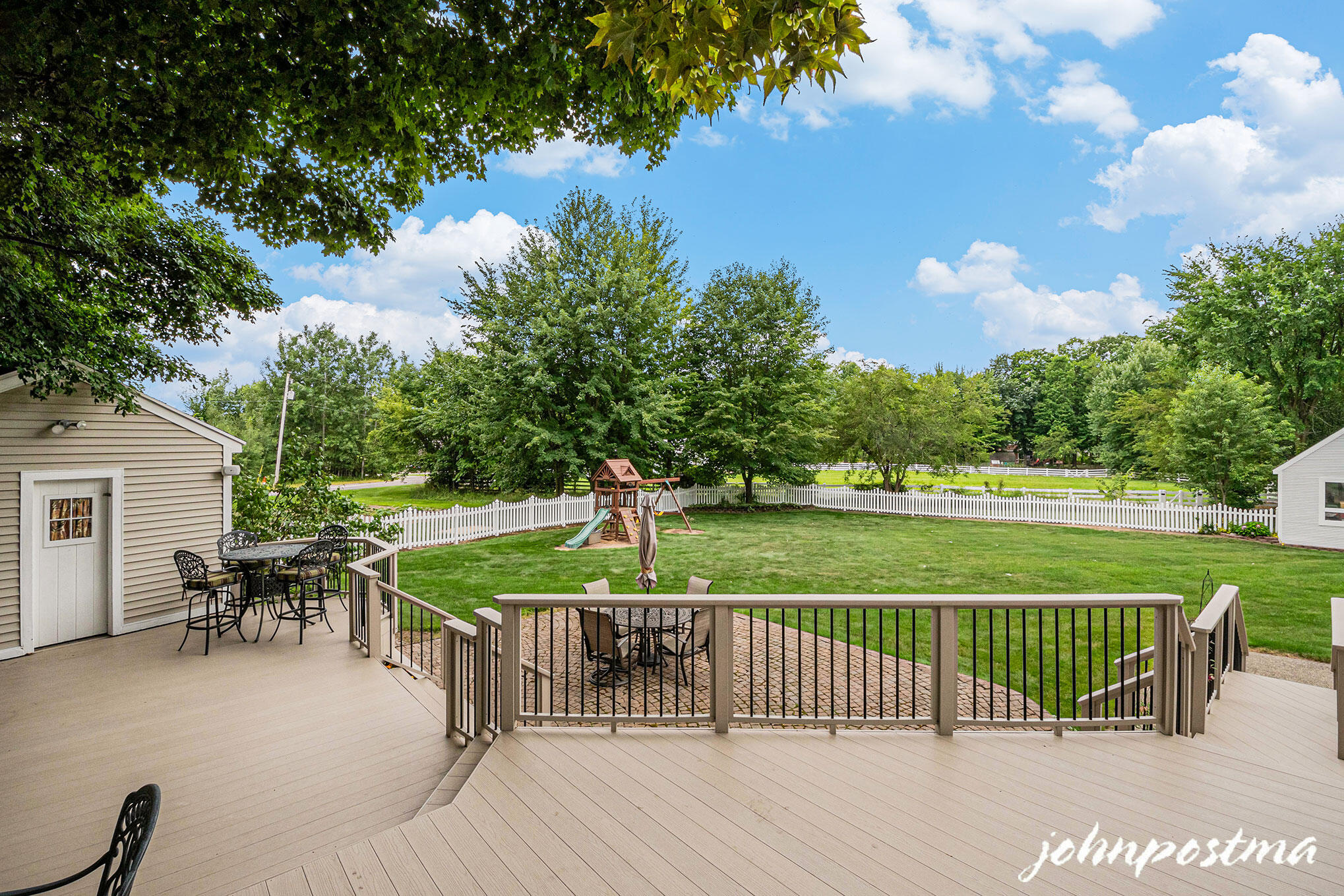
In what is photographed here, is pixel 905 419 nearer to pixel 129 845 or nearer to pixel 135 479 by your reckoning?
pixel 135 479

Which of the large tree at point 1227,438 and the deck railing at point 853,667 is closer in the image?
the deck railing at point 853,667

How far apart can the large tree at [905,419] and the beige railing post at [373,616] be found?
61.5 ft

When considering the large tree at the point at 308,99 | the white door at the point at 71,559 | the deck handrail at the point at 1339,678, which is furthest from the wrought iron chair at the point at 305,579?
the deck handrail at the point at 1339,678

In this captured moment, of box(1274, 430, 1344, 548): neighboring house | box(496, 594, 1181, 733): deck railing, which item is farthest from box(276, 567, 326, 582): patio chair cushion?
box(1274, 430, 1344, 548): neighboring house

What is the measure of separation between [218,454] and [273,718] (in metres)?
4.64

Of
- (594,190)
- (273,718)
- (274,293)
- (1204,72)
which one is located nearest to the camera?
(273,718)

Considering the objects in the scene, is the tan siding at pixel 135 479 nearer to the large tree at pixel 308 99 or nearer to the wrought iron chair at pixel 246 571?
the wrought iron chair at pixel 246 571

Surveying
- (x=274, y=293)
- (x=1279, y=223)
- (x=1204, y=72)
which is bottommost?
(x=274, y=293)

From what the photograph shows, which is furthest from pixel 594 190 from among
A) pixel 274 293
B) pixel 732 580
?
pixel 732 580

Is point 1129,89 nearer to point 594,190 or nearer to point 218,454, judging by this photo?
point 594,190

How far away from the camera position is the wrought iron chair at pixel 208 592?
249 inches

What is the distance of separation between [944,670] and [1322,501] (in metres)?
16.2

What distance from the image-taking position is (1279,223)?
2089 cm

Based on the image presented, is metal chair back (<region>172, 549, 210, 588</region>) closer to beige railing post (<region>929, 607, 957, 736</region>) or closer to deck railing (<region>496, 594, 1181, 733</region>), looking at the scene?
deck railing (<region>496, 594, 1181, 733</region>)
